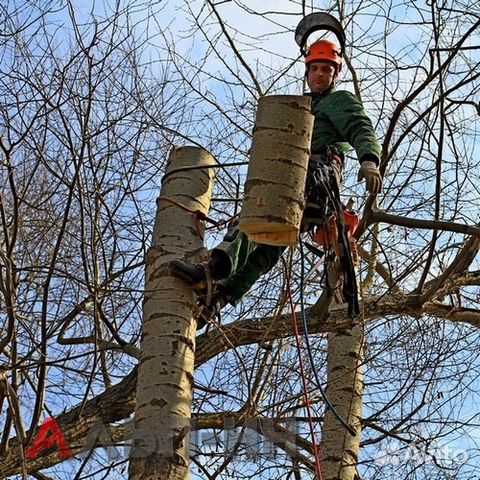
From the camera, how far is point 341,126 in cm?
377

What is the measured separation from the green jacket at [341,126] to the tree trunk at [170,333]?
601 mm

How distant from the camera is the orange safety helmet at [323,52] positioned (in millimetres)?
4102

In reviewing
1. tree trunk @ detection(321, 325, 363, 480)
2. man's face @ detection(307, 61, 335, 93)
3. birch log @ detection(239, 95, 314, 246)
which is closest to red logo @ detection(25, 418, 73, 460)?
tree trunk @ detection(321, 325, 363, 480)

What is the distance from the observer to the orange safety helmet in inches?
161

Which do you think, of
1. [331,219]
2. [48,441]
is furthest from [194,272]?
[48,441]

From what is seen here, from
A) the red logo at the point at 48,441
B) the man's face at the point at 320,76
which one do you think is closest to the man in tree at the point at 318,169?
the man's face at the point at 320,76

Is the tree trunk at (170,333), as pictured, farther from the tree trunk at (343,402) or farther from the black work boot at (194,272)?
the tree trunk at (343,402)

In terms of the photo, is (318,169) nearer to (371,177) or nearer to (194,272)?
(371,177)

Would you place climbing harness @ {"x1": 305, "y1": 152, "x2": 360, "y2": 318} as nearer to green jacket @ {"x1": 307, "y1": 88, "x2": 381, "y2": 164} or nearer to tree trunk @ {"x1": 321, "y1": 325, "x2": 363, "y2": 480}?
green jacket @ {"x1": 307, "y1": 88, "x2": 381, "y2": 164}

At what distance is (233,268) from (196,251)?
221mm

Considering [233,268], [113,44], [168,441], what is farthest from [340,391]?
[113,44]

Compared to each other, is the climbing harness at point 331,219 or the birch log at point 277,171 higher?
the climbing harness at point 331,219

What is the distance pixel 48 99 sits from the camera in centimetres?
462

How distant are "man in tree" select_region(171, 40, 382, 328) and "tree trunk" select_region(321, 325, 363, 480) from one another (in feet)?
3.30
